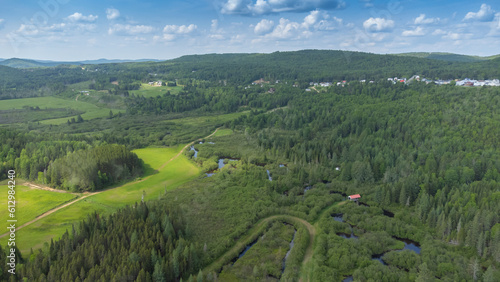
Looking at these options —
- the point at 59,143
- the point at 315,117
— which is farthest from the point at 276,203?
the point at 315,117

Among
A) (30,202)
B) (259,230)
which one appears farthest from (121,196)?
(259,230)

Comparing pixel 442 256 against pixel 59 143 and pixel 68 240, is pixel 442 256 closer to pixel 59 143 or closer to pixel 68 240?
pixel 68 240

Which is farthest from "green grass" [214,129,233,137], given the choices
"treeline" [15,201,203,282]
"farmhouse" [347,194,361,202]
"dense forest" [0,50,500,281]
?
"treeline" [15,201,203,282]

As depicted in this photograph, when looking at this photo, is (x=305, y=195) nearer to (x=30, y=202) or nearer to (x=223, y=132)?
(x=30, y=202)

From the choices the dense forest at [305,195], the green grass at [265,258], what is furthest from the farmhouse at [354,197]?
the green grass at [265,258]

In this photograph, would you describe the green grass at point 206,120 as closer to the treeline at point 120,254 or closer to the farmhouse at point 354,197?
the farmhouse at point 354,197
